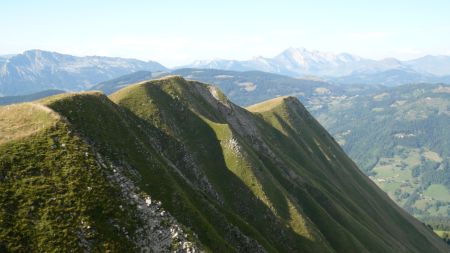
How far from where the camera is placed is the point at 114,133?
246ft

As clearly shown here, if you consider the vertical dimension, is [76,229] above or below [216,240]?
above

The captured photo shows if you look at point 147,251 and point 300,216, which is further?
point 300,216

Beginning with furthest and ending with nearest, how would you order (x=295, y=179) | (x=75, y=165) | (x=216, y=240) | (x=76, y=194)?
(x=295, y=179) < (x=216, y=240) < (x=75, y=165) < (x=76, y=194)

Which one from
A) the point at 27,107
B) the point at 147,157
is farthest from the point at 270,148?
the point at 27,107

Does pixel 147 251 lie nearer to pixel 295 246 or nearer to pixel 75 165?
pixel 75 165

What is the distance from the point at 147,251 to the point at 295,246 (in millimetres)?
47282

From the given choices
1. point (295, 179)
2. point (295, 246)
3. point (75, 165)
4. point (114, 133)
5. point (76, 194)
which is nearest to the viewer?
point (76, 194)

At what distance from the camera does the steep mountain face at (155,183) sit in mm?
54062

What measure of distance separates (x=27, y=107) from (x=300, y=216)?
6589 cm

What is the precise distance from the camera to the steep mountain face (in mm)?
54062

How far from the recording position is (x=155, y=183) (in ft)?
232

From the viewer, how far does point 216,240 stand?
68.3m

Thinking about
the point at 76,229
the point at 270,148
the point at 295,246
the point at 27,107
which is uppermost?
the point at 27,107

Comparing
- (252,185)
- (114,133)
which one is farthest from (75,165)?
(252,185)
